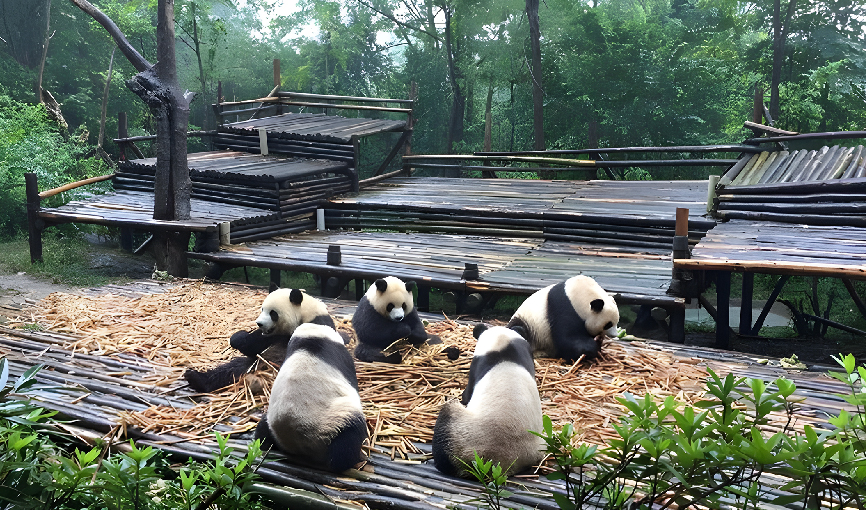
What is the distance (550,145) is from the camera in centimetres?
2038

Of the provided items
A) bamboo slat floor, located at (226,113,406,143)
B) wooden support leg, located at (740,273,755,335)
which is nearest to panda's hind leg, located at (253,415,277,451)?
wooden support leg, located at (740,273,755,335)

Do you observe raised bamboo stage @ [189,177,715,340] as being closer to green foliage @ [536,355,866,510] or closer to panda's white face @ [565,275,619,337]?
panda's white face @ [565,275,619,337]

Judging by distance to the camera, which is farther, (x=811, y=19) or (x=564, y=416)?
(x=811, y=19)

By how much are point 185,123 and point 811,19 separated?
1702 cm

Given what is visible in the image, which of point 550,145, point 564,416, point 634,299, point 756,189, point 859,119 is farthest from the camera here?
point 550,145

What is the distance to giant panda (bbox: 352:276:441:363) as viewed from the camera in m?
4.75

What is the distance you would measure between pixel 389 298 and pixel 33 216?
7.72 metres

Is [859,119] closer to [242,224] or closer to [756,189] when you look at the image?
[756,189]

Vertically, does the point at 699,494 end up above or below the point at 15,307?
above

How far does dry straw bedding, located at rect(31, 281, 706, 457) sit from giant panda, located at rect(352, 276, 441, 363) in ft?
0.41

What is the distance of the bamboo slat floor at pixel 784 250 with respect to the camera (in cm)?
551

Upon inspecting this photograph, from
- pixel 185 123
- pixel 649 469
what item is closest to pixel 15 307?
pixel 185 123

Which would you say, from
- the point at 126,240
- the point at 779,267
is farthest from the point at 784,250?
the point at 126,240

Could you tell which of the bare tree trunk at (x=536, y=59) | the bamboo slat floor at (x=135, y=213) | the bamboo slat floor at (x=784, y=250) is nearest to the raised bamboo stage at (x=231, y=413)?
the bamboo slat floor at (x=784, y=250)
